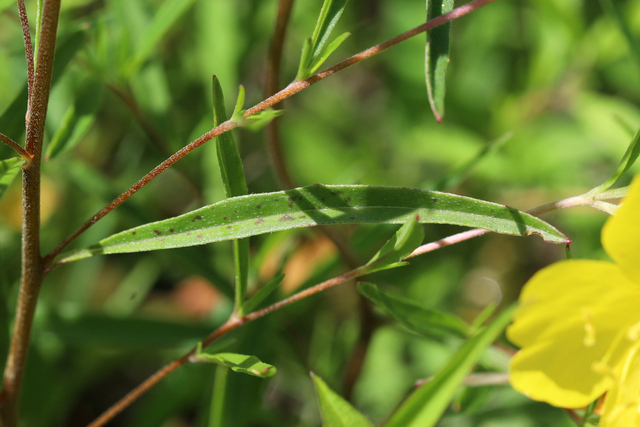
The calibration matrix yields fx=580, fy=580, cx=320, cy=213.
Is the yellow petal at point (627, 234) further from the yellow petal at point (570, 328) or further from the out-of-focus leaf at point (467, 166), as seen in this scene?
the out-of-focus leaf at point (467, 166)

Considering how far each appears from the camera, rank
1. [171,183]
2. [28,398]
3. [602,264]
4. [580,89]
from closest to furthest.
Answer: [602,264] < [28,398] < [580,89] < [171,183]

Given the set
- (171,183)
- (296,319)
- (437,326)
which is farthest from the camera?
(171,183)

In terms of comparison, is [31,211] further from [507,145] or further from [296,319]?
[507,145]

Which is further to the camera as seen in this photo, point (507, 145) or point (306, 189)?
point (507, 145)

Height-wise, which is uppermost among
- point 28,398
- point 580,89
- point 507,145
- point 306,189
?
point 306,189

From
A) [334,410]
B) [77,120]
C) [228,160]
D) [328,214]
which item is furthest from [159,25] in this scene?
[334,410]

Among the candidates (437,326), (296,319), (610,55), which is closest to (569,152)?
(610,55)

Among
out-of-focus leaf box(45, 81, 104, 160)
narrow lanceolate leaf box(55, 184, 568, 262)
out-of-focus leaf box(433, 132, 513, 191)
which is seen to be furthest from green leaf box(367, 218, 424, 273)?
out-of-focus leaf box(45, 81, 104, 160)
